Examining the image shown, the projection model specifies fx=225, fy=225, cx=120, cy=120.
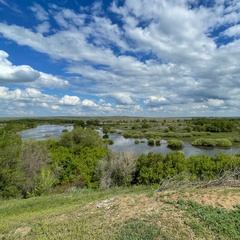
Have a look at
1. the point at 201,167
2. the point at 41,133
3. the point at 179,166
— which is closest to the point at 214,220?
the point at 179,166

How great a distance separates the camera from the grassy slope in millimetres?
5344

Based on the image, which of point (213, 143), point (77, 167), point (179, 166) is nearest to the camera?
point (179, 166)

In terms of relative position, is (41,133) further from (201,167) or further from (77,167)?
(201,167)

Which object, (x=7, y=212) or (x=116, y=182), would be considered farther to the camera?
(x=116, y=182)

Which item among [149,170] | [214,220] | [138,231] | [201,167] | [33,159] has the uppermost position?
[214,220]

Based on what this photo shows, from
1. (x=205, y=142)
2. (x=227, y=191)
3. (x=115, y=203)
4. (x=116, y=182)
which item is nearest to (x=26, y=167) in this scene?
(x=116, y=182)

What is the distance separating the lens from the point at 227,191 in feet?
23.9

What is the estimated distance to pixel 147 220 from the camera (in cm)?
579

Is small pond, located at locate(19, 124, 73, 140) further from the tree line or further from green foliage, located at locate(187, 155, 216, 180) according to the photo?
green foliage, located at locate(187, 155, 216, 180)

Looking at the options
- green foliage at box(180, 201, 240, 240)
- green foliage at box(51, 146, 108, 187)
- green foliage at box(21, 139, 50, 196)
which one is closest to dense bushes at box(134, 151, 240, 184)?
green foliage at box(51, 146, 108, 187)

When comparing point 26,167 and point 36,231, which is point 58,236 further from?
point 26,167

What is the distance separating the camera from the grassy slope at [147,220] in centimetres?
534

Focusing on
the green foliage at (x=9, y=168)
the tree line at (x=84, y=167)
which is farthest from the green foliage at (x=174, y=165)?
the green foliage at (x=9, y=168)

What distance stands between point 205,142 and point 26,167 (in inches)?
1729
